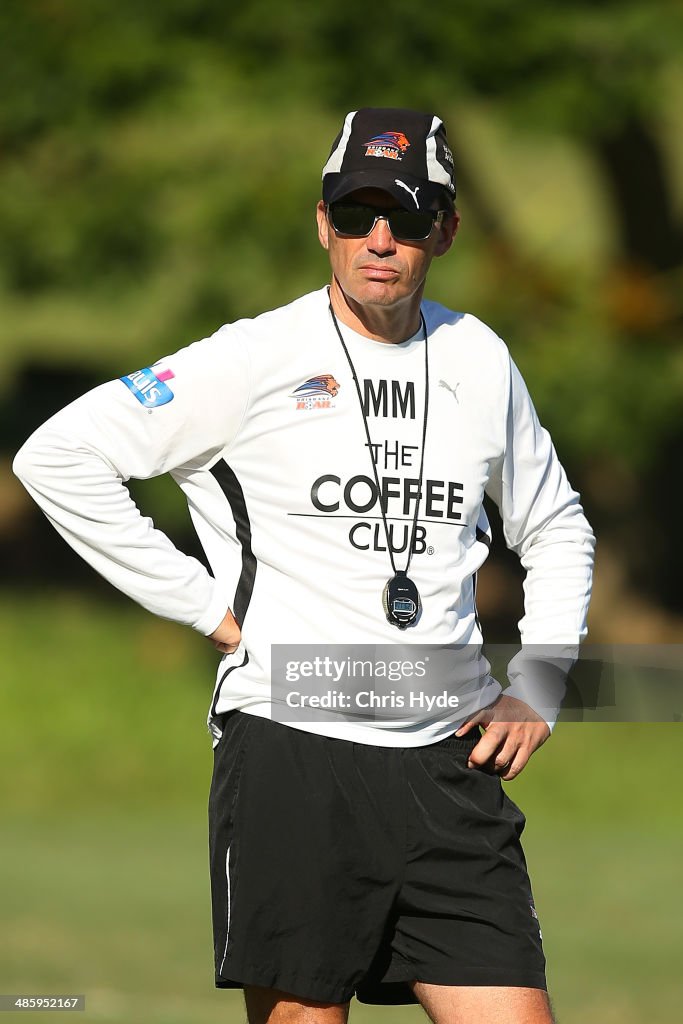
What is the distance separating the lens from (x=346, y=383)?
12.5 feet

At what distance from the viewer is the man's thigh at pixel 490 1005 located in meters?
3.57

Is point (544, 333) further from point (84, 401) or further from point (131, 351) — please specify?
point (84, 401)

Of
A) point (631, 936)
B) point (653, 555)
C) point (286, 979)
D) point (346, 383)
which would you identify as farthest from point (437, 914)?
point (653, 555)

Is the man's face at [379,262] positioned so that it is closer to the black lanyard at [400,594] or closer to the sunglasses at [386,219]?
the sunglasses at [386,219]

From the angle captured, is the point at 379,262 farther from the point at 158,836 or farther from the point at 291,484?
the point at 158,836

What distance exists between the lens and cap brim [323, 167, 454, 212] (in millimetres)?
3822

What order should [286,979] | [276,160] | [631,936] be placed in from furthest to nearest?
[276,160] < [631,936] < [286,979]

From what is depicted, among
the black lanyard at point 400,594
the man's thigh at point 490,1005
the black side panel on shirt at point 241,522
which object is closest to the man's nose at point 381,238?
the black lanyard at point 400,594

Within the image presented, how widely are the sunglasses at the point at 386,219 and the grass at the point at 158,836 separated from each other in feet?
15.0

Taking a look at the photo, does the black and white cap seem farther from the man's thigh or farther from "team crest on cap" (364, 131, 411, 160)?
the man's thigh

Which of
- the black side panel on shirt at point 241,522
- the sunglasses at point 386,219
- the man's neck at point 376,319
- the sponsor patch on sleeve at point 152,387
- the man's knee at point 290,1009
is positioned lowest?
the man's knee at point 290,1009

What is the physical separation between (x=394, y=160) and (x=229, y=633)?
119 centimetres

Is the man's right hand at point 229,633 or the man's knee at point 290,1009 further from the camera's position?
the man's right hand at point 229,633

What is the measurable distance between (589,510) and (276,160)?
4.87 meters
